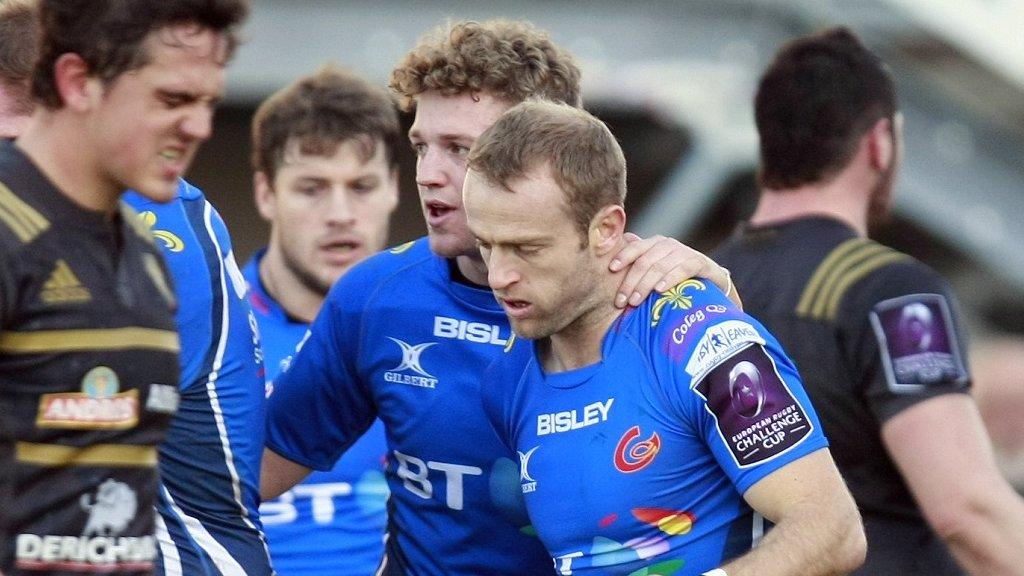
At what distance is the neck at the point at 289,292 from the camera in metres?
5.13

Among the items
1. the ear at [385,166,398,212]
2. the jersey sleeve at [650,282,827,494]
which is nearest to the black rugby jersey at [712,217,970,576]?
the jersey sleeve at [650,282,827,494]

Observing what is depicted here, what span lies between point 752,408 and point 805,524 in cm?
24

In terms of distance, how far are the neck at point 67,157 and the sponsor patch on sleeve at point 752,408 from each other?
116cm

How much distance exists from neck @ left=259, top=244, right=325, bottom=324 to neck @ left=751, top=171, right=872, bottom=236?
4.93 feet

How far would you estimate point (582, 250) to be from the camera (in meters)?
3.24

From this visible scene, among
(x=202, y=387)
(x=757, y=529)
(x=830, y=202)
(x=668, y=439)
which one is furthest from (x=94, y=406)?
(x=830, y=202)

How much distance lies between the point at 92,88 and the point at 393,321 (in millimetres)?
1304

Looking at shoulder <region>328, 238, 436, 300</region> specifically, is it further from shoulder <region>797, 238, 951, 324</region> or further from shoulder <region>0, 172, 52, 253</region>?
shoulder <region>0, 172, 52, 253</region>

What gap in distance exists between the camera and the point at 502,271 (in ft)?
10.5

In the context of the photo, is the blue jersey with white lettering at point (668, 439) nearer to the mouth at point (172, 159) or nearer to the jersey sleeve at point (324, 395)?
the jersey sleeve at point (324, 395)

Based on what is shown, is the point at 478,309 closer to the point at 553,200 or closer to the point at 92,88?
the point at 553,200

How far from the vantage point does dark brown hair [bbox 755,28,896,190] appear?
4441 millimetres

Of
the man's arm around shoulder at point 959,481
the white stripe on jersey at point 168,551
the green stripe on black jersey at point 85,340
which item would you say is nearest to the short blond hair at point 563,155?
the green stripe on black jersey at point 85,340

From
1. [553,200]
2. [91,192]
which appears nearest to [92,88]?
[91,192]
